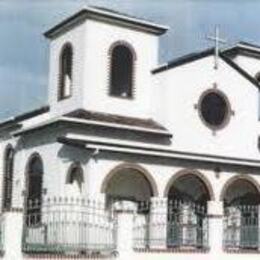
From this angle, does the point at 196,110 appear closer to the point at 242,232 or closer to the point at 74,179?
the point at 74,179

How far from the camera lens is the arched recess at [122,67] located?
27.9 meters

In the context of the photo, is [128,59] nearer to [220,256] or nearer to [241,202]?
[241,202]

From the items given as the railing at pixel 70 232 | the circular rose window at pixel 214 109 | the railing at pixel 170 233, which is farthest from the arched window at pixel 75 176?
the railing at pixel 70 232

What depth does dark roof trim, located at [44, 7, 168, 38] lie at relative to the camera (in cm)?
2758

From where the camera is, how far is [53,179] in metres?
26.4

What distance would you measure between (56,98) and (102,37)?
300cm

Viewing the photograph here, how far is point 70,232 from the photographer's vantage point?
17844 mm

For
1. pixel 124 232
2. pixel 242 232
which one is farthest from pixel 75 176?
pixel 124 232

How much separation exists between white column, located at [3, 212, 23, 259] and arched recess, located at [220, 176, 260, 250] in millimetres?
6063

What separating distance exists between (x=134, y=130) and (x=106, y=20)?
13.9 feet

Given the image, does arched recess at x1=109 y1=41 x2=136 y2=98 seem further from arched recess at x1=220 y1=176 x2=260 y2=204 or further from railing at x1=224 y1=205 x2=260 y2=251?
railing at x1=224 y1=205 x2=260 y2=251

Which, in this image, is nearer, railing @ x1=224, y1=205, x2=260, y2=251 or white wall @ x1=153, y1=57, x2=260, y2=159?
railing @ x1=224, y1=205, x2=260, y2=251

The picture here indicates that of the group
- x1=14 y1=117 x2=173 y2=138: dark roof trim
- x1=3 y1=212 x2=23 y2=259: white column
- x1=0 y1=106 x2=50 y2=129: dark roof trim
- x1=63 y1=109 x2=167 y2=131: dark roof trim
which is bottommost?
x1=3 y1=212 x2=23 y2=259: white column

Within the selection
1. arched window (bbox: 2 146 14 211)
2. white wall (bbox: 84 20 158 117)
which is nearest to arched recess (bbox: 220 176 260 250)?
white wall (bbox: 84 20 158 117)
